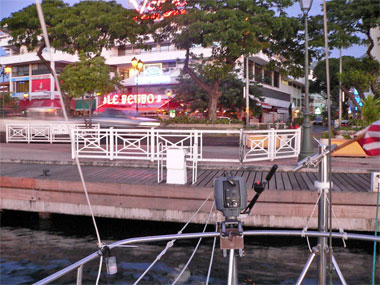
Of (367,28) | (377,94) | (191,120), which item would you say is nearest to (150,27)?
(191,120)

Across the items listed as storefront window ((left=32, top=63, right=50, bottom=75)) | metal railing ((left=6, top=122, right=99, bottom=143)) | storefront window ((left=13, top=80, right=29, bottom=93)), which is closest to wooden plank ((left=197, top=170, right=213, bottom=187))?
metal railing ((left=6, top=122, right=99, bottom=143))

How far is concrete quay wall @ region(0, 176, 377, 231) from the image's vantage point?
7273 millimetres

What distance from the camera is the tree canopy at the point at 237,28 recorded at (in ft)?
88.5

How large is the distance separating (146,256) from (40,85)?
55.0 metres

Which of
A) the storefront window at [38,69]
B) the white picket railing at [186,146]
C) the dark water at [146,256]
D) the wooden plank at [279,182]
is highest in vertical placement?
the storefront window at [38,69]

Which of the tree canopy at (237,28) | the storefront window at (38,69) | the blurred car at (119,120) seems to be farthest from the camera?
the storefront window at (38,69)

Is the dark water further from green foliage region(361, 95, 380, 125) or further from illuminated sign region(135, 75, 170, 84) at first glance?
illuminated sign region(135, 75, 170, 84)

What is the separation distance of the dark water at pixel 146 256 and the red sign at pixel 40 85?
1994 inches

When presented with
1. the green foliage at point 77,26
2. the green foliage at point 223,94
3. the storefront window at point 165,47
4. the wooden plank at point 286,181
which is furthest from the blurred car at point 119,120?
the storefront window at point 165,47

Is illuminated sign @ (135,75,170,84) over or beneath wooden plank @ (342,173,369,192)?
over

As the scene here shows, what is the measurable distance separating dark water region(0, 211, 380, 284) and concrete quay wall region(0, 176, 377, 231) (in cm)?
52

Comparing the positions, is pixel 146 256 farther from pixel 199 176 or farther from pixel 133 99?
pixel 133 99

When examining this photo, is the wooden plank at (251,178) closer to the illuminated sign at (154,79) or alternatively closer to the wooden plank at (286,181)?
the wooden plank at (286,181)

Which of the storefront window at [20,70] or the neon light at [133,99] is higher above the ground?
the storefront window at [20,70]
